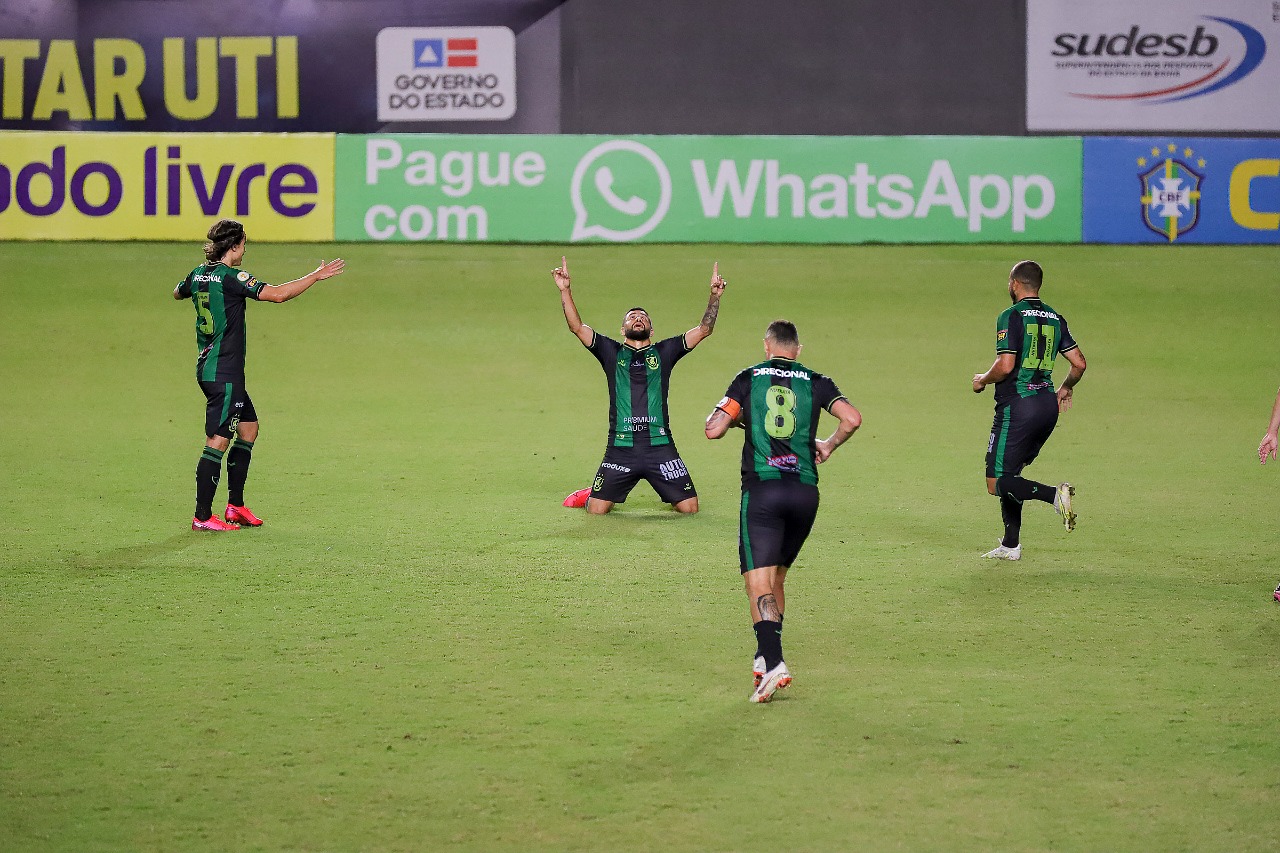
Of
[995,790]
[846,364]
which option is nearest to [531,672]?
→ [995,790]

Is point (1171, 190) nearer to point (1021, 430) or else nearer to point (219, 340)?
point (1021, 430)

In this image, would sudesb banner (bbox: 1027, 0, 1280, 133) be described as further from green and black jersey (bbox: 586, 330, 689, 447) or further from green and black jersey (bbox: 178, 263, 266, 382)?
green and black jersey (bbox: 178, 263, 266, 382)

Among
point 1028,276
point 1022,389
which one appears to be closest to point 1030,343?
point 1022,389

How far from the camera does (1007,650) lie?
7.93m

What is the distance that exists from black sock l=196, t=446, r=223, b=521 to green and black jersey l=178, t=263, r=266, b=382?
58cm

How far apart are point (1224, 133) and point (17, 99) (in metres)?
20.6

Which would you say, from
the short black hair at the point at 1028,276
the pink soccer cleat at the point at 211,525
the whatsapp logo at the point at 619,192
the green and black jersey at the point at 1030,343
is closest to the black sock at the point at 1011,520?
the green and black jersey at the point at 1030,343

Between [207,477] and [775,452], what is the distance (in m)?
5.39

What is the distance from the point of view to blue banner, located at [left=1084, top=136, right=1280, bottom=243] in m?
21.9

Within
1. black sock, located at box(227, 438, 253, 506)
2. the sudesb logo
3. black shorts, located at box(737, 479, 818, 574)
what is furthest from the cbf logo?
black shorts, located at box(737, 479, 818, 574)

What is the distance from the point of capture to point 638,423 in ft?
39.0

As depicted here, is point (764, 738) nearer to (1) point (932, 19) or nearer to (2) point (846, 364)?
(2) point (846, 364)

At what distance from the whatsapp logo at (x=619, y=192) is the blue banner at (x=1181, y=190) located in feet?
22.4

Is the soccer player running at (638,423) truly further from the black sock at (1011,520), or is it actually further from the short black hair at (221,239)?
the short black hair at (221,239)
